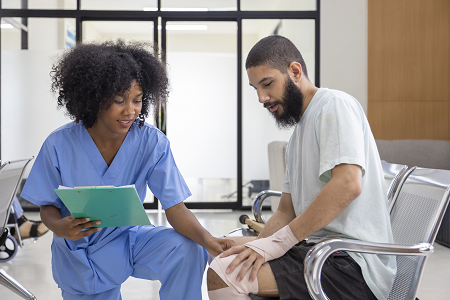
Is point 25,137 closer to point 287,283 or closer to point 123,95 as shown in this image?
point 123,95

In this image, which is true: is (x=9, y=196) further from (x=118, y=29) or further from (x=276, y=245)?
(x=118, y=29)

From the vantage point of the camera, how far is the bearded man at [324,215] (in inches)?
40.4

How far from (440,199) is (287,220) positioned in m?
0.51

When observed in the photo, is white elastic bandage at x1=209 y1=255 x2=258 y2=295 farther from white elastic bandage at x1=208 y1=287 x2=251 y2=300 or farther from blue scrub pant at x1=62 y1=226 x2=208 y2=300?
blue scrub pant at x1=62 y1=226 x2=208 y2=300

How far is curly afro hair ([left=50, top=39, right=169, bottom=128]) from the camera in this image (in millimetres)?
1358

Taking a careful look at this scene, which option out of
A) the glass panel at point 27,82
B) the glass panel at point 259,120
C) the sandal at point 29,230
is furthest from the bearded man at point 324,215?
the glass panel at point 27,82

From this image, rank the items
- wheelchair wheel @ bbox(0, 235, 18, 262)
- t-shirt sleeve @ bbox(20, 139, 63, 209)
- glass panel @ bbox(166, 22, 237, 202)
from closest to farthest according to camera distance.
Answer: t-shirt sleeve @ bbox(20, 139, 63, 209) < wheelchair wheel @ bbox(0, 235, 18, 262) < glass panel @ bbox(166, 22, 237, 202)

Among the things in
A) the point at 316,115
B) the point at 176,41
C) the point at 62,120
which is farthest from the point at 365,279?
the point at 62,120

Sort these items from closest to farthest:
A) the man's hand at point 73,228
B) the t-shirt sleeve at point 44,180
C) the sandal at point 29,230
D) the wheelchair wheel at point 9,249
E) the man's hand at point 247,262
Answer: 1. the man's hand at point 247,262
2. the man's hand at point 73,228
3. the t-shirt sleeve at point 44,180
4. the wheelchair wheel at point 9,249
5. the sandal at point 29,230

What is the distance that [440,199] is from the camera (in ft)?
3.59

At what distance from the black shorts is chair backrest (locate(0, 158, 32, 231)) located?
54.2 inches

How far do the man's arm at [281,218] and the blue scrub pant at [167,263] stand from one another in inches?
9.4

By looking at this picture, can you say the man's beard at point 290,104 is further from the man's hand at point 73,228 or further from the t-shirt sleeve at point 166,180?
the man's hand at point 73,228

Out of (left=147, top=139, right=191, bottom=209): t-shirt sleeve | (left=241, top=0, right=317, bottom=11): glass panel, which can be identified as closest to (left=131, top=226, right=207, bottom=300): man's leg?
(left=147, top=139, right=191, bottom=209): t-shirt sleeve
